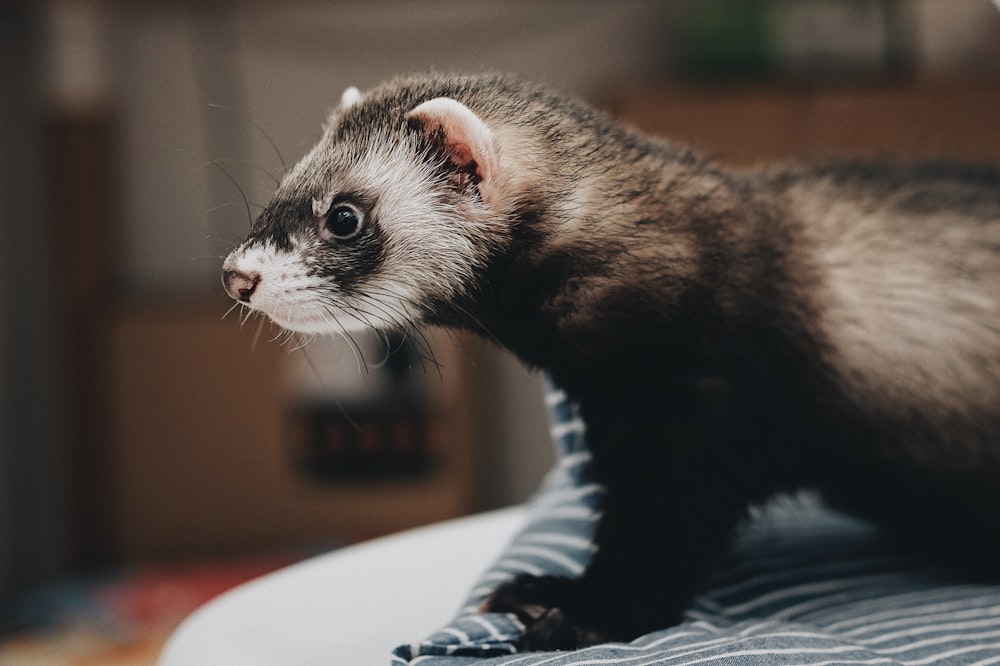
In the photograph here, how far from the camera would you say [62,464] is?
201cm

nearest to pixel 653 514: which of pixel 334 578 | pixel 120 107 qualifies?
pixel 334 578

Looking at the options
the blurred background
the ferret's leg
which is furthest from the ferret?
the blurred background

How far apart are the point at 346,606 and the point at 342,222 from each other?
0.23 metres

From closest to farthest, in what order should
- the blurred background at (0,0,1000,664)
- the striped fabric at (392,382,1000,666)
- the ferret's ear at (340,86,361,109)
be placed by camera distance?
the striped fabric at (392,382,1000,666)
the ferret's ear at (340,86,361,109)
the blurred background at (0,0,1000,664)

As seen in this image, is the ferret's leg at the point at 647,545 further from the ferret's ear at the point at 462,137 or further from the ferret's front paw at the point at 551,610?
the ferret's ear at the point at 462,137

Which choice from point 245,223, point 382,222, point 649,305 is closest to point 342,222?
point 382,222

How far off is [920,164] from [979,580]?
31cm

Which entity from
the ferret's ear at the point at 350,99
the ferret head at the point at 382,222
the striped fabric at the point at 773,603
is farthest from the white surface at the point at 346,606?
the ferret's ear at the point at 350,99

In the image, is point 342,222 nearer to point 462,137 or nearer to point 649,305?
point 462,137

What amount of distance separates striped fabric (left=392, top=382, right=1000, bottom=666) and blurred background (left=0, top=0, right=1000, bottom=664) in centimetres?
112

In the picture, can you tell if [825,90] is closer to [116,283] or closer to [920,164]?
[920,164]

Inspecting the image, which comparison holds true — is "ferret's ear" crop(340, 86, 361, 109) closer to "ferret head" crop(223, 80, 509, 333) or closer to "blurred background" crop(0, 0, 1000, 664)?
"ferret head" crop(223, 80, 509, 333)

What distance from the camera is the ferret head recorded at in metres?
0.53

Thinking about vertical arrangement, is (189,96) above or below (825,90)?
above
